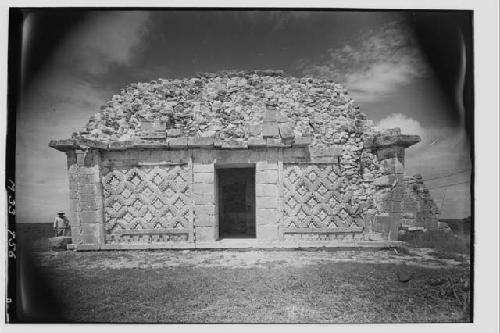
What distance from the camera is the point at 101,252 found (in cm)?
525

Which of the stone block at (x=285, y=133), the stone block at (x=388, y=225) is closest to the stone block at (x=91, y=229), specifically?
the stone block at (x=285, y=133)

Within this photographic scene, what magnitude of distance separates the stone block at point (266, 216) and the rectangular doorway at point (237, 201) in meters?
3.39

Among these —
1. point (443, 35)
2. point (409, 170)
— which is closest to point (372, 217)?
point (409, 170)

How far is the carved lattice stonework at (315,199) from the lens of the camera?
5.29 meters

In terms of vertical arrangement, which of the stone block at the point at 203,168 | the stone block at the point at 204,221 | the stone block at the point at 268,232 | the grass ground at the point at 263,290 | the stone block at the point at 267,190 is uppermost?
the stone block at the point at 203,168

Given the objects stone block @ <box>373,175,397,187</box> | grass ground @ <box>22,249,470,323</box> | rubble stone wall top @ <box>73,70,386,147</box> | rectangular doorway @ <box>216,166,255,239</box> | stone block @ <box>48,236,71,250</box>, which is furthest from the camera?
rectangular doorway @ <box>216,166,255,239</box>

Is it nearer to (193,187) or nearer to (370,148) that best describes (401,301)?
(370,148)

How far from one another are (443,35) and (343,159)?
2.18 metres

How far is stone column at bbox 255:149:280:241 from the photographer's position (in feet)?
17.3

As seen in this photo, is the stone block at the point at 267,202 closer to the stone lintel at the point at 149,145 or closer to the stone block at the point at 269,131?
the stone block at the point at 269,131

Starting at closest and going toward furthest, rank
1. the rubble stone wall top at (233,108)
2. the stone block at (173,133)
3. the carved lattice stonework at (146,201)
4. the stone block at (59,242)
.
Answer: the stone block at (59,242) → the carved lattice stonework at (146,201) → the stone block at (173,133) → the rubble stone wall top at (233,108)

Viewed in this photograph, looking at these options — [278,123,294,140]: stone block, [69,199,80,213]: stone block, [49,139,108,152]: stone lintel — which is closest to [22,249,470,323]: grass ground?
[69,199,80,213]: stone block

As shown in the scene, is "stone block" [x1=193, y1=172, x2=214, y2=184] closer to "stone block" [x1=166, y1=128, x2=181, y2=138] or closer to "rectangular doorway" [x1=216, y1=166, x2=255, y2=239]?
"stone block" [x1=166, y1=128, x2=181, y2=138]

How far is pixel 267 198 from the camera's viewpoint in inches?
210
